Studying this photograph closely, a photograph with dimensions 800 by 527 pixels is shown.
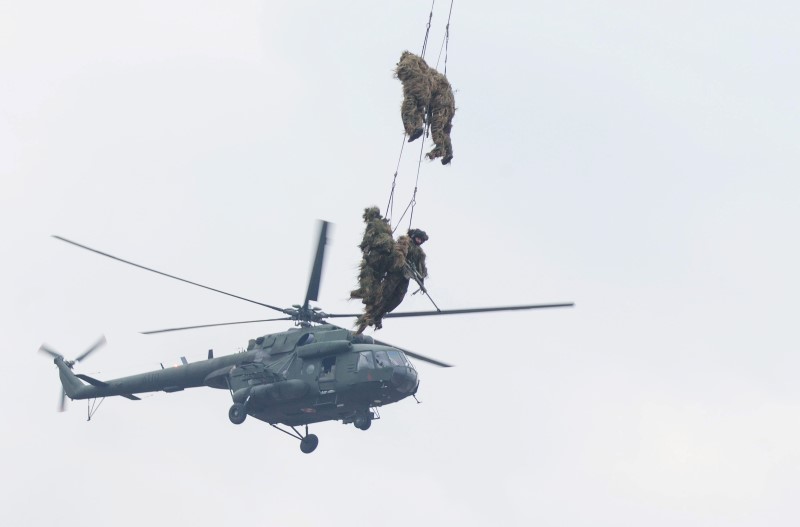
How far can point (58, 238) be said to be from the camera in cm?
4328

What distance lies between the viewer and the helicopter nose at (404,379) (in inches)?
1975

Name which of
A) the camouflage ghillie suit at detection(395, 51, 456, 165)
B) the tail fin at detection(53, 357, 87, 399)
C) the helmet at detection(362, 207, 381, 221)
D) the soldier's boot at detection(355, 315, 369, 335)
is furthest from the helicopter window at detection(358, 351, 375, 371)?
the camouflage ghillie suit at detection(395, 51, 456, 165)

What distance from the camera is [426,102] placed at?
35.2m

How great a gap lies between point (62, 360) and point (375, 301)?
A: 28463 mm

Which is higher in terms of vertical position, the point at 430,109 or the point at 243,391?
the point at 430,109

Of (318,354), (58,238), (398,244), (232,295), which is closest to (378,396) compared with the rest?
(318,354)

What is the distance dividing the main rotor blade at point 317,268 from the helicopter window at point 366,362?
2.56 metres

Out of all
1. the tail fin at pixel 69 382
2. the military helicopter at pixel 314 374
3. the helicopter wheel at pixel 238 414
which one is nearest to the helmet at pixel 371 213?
the military helicopter at pixel 314 374

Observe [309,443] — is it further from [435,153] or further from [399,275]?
[435,153]

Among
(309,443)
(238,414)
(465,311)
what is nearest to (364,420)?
(309,443)

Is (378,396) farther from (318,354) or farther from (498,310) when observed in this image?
(498,310)

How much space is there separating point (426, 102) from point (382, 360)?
16.8 metres

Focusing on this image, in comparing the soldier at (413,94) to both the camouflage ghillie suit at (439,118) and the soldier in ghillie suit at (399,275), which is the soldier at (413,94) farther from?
the soldier in ghillie suit at (399,275)

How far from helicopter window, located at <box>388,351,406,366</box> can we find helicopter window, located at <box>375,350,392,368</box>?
161mm
